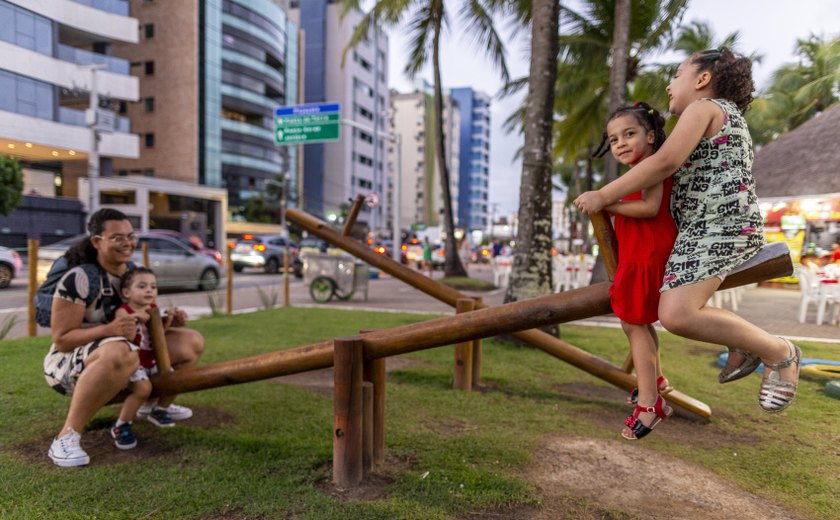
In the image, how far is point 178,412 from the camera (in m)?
3.54

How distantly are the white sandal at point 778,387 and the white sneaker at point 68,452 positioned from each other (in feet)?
10.3

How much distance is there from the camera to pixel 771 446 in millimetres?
3229

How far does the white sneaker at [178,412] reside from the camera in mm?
3511

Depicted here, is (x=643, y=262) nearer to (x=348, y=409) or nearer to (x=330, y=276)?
(x=348, y=409)

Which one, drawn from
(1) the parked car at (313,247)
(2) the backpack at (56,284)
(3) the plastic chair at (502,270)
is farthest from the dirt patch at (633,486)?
(3) the plastic chair at (502,270)

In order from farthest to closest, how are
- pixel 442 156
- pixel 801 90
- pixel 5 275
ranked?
pixel 442 156, pixel 5 275, pixel 801 90

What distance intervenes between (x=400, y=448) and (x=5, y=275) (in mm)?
11707

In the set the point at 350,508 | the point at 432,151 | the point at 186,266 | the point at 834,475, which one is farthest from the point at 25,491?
the point at 432,151

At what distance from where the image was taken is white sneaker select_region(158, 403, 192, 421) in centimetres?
351

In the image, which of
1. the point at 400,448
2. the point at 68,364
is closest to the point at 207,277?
the point at 68,364

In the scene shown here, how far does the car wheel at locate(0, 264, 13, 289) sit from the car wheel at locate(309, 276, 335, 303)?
6.26 meters

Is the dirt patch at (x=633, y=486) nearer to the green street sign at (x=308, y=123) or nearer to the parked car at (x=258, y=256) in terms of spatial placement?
the green street sign at (x=308, y=123)

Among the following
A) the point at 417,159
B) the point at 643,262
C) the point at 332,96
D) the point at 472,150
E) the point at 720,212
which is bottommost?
the point at 643,262

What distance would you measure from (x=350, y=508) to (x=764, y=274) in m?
1.92
